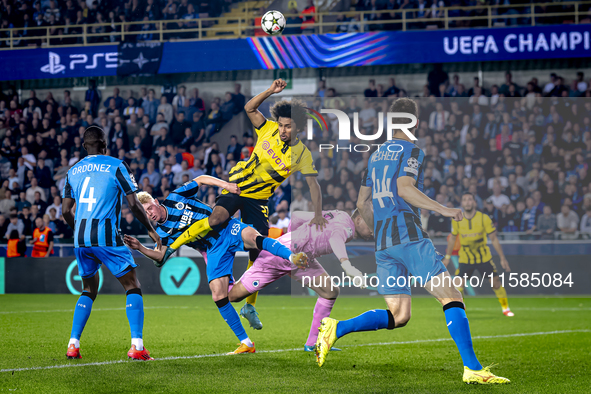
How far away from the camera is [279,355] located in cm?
645

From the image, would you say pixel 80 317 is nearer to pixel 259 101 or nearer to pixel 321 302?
pixel 321 302

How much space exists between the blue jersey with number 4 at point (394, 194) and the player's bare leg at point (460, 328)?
16.4 inches

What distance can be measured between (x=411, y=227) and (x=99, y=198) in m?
2.77

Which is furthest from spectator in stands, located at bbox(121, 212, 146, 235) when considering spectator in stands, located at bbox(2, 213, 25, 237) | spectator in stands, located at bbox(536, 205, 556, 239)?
spectator in stands, located at bbox(536, 205, 556, 239)

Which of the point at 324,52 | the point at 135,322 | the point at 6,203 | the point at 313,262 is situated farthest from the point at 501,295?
the point at 6,203

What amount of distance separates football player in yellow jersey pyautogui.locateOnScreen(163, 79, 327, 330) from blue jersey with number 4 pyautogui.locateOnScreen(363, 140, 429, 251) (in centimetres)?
144

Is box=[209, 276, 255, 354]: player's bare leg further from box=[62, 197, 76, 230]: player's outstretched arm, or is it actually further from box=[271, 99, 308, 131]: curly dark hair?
box=[271, 99, 308, 131]: curly dark hair

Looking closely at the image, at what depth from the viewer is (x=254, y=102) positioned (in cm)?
654

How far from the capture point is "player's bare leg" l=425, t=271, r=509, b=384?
485 cm

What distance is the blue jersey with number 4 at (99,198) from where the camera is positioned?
19.3 ft

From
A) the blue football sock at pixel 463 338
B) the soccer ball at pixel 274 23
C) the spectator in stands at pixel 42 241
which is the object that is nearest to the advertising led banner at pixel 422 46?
the soccer ball at pixel 274 23

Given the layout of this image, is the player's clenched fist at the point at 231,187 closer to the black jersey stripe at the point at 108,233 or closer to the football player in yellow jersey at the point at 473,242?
the black jersey stripe at the point at 108,233

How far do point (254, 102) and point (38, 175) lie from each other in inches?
494

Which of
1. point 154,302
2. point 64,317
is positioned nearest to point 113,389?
point 64,317
